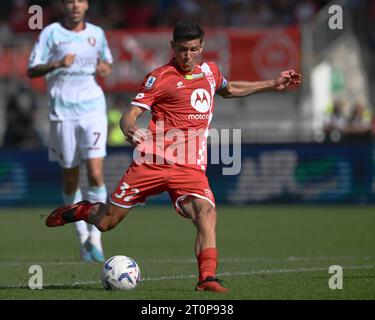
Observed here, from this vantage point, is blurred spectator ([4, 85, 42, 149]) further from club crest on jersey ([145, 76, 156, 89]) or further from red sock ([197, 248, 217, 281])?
red sock ([197, 248, 217, 281])

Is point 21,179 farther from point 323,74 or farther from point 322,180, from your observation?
point 323,74

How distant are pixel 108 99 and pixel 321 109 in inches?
218

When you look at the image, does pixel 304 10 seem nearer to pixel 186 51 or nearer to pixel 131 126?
pixel 186 51

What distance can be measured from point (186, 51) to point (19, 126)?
629 inches

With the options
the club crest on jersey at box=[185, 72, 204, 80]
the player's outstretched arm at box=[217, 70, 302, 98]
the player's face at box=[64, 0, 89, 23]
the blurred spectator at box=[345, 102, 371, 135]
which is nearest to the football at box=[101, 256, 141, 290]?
the club crest on jersey at box=[185, 72, 204, 80]

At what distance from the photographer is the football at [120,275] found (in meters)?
8.84

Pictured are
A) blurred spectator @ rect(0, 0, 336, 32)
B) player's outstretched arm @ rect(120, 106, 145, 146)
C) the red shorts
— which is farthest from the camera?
blurred spectator @ rect(0, 0, 336, 32)

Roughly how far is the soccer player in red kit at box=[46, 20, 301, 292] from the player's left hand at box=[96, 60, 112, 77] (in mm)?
3085

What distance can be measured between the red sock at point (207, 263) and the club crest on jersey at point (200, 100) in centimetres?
131

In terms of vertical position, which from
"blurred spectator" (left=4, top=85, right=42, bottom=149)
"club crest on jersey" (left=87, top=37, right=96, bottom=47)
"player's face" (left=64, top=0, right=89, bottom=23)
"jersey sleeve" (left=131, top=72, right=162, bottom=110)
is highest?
"blurred spectator" (left=4, top=85, right=42, bottom=149)

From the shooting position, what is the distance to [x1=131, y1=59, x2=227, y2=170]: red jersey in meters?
9.12

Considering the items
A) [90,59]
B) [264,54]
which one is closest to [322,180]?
[264,54]

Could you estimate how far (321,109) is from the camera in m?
26.5

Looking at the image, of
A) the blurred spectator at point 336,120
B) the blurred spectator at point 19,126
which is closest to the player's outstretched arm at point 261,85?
the blurred spectator at point 336,120
